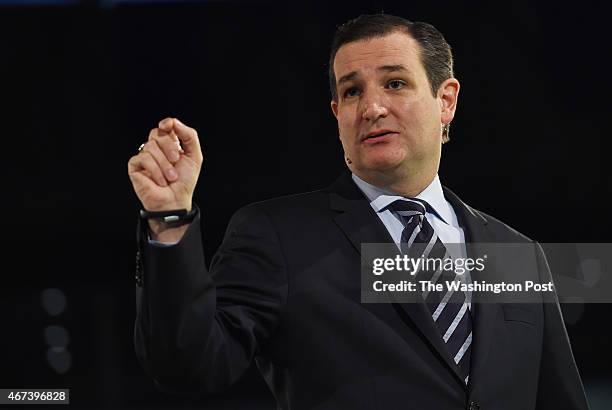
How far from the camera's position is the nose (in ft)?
7.75

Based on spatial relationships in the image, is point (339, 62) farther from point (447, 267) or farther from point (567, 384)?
point (567, 384)

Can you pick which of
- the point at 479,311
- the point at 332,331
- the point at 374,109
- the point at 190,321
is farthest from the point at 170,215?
the point at 479,311

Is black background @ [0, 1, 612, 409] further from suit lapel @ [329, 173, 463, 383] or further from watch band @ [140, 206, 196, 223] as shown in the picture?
watch band @ [140, 206, 196, 223]

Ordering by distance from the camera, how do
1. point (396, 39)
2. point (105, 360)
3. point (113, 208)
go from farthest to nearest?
point (113, 208) → point (105, 360) → point (396, 39)

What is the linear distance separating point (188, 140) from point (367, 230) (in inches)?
26.8

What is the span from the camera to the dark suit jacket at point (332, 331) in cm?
208

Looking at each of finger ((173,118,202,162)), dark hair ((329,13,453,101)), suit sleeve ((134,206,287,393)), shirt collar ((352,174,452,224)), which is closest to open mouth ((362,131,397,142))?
shirt collar ((352,174,452,224))

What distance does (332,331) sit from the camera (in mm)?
2143

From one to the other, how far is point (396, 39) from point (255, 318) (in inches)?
38.0

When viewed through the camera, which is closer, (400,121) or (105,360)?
(400,121)

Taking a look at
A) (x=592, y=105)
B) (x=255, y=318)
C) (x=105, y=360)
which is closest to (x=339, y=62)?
(x=255, y=318)

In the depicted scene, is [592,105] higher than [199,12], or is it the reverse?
[199,12]

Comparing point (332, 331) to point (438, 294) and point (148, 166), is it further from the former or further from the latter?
point (148, 166)

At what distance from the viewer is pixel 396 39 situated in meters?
2.51
